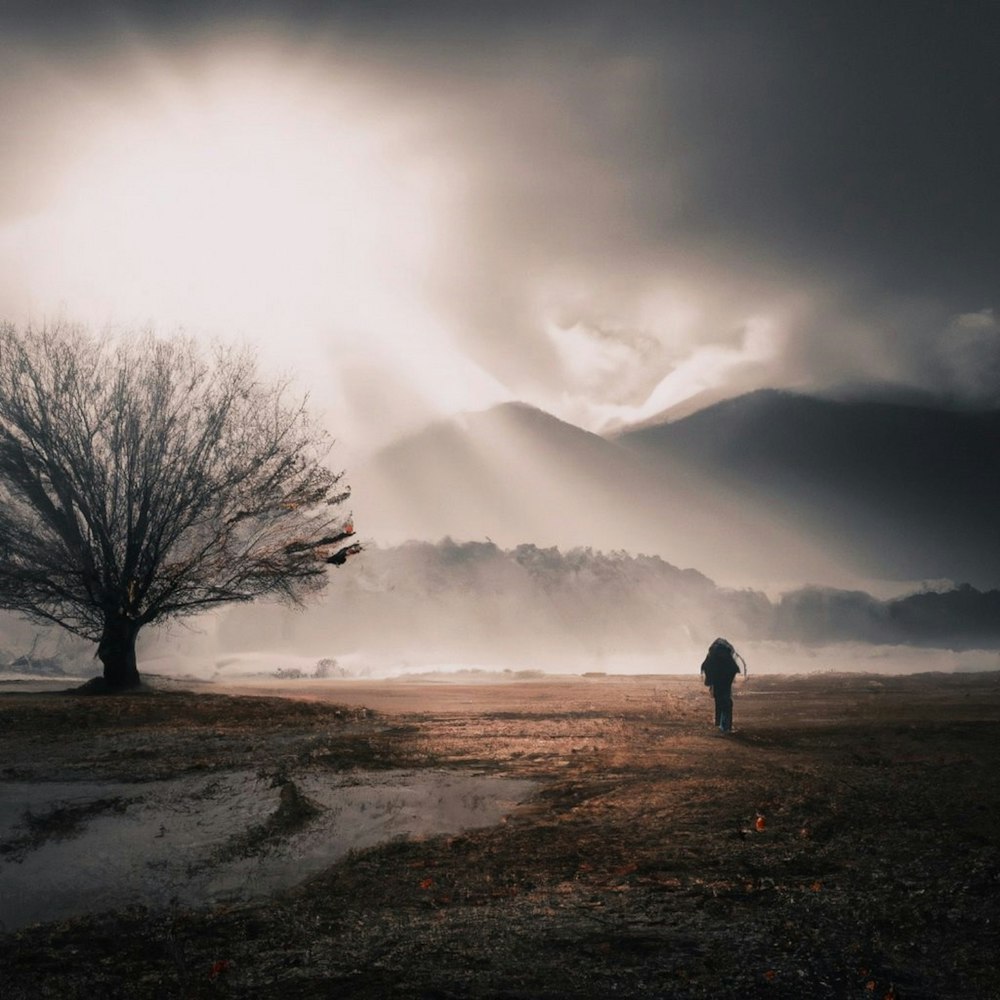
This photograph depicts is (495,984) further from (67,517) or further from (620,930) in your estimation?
(67,517)

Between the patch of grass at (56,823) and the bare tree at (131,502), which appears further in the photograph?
the bare tree at (131,502)

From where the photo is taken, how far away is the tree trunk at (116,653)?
23234 mm

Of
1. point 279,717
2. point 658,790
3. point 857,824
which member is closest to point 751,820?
point 857,824

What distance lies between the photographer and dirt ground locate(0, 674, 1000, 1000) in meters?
4.43

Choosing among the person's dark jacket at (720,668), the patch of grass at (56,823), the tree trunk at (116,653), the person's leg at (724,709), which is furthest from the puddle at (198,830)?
the tree trunk at (116,653)

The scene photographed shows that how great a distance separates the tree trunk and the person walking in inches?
610

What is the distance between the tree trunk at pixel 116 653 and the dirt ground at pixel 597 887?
32.3 ft

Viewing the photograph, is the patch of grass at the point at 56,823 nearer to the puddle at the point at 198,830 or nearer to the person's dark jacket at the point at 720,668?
the puddle at the point at 198,830

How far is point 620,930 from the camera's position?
5051mm

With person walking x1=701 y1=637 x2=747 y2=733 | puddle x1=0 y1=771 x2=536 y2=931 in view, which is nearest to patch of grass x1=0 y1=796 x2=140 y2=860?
puddle x1=0 y1=771 x2=536 y2=931

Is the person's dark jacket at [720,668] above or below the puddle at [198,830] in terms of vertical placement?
above

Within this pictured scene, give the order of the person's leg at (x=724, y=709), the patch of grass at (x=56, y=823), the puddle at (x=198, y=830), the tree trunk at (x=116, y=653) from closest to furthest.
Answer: the puddle at (x=198, y=830), the patch of grass at (x=56, y=823), the person's leg at (x=724, y=709), the tree trunk at (x=116, y=653)

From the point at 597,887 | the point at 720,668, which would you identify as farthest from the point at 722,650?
the point at 597,887

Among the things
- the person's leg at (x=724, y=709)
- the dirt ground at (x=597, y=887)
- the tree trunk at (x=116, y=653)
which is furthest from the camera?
the tree trunk at (x=116, y=653)
